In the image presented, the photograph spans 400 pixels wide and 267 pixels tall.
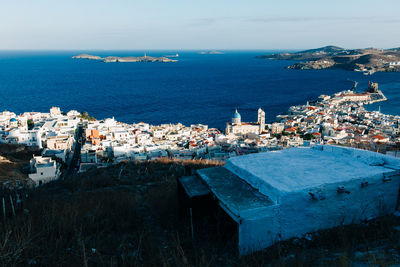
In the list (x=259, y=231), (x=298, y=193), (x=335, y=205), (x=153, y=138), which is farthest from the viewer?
(x=153, y=138)

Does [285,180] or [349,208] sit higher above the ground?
[285,180]

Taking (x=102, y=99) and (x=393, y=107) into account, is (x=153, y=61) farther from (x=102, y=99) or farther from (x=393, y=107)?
(x=393, y=107)

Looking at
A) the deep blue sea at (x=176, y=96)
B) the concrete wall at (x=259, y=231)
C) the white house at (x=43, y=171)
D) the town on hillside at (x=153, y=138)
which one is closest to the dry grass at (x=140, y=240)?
the concrete wall at (x=259, y=231)

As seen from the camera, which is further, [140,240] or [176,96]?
[176,96]

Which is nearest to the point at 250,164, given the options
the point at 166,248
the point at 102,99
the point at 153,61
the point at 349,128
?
the point at 166,248

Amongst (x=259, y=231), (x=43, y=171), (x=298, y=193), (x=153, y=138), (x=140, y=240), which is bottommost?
(x=153, y=138)

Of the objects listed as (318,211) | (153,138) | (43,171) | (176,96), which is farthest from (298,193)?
(176,96)

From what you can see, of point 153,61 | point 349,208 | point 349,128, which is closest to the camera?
point 349,208

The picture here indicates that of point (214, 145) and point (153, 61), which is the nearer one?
point (214, 145)

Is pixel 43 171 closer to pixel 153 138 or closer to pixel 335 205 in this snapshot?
pixel 153 138
